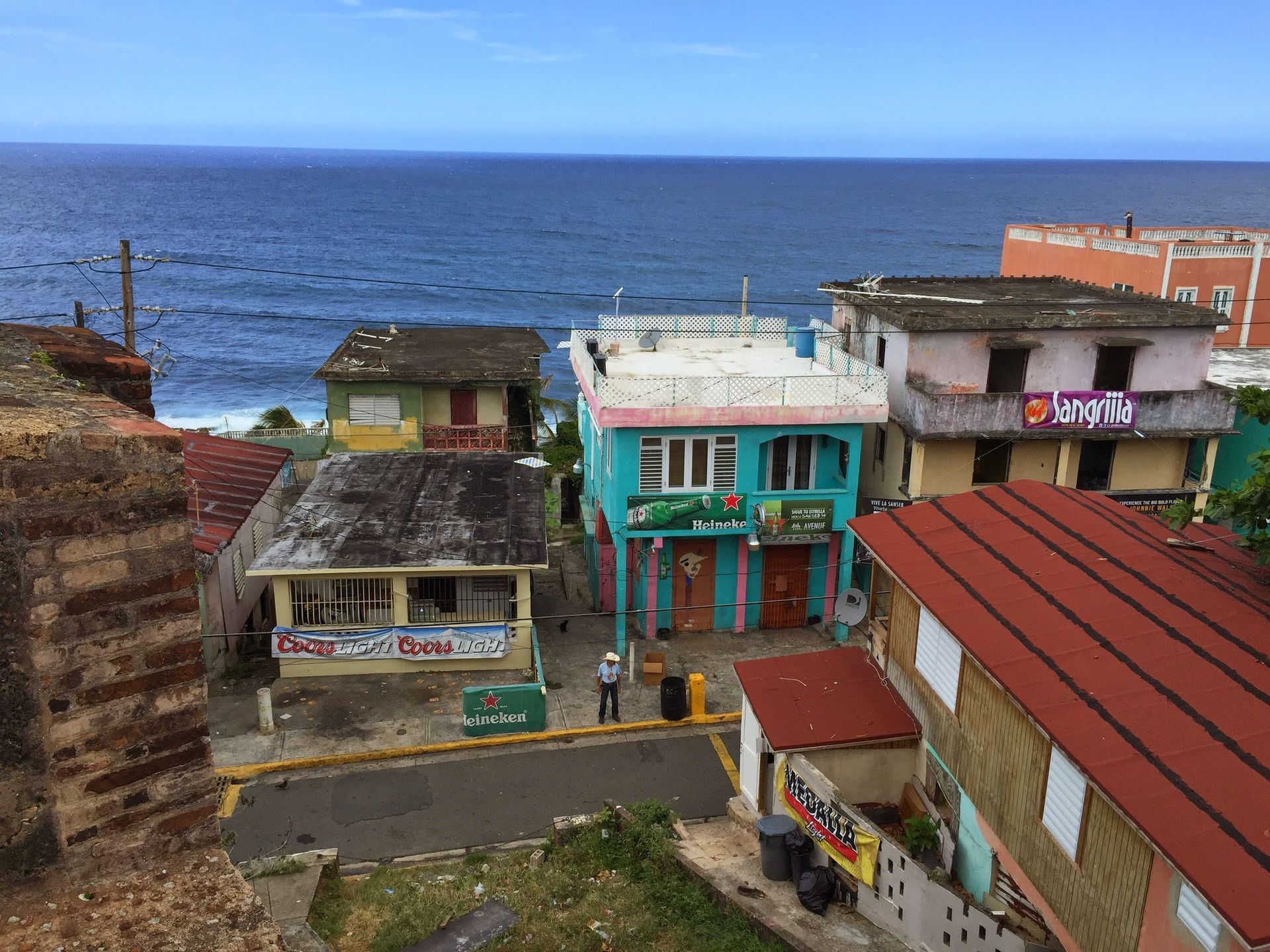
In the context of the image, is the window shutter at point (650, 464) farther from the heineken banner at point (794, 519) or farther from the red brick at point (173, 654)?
the red brick at point (173, 654)

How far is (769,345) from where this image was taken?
32.6m

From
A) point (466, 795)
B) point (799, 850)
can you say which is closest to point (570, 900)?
point (799, 850)

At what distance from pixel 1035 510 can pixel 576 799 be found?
9.71 meters

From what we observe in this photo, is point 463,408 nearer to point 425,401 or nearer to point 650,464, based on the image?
point 425,401

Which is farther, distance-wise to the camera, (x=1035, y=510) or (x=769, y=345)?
(x=769, y=345)

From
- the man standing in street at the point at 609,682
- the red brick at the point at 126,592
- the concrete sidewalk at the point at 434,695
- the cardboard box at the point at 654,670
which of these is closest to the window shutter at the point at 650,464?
the concrete sidewalk at the point at 434,695

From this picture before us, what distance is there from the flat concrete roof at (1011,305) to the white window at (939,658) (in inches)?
551

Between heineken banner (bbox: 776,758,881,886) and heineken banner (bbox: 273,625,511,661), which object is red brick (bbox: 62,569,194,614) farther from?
heineken banner (bbox: 273,625,511,661)

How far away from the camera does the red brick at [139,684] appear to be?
4562 millimetres

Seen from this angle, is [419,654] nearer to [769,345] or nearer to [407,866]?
[407,866]

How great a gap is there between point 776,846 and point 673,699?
7.83 metres

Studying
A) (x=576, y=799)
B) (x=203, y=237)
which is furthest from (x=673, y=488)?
(x=203, y=237)

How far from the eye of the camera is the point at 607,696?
2197 cm

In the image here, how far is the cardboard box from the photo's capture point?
78.1ft
